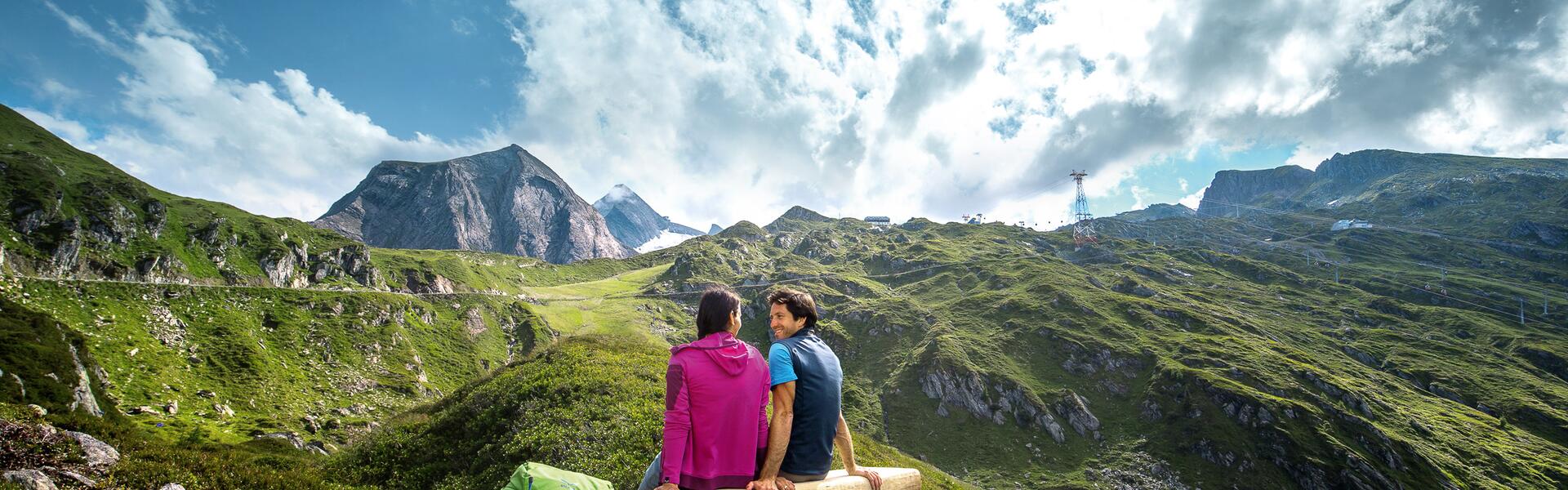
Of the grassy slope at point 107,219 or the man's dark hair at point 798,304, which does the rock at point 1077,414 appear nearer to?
the man's dark hair at point 798,304

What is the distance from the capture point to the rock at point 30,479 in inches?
510

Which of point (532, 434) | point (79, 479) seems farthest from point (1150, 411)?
point (79, 479)

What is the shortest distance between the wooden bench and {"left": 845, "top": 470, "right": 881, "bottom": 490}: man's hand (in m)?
0.08

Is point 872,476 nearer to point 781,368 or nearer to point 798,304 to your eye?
point 781,368

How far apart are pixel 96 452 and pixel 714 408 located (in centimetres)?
2248

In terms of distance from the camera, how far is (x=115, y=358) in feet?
230

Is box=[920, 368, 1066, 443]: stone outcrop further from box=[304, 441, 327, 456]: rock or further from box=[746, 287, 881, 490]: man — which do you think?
box=[746, 287, 881, 490]: man

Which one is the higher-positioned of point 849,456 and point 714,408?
point 714,408

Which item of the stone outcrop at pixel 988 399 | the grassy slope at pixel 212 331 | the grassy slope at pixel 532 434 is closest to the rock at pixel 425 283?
the grassy slope at pixel 212 331

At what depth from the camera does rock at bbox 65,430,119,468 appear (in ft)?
50.2

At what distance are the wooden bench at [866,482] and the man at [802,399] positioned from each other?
0.20 metres

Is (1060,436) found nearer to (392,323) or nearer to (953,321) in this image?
(953,321)

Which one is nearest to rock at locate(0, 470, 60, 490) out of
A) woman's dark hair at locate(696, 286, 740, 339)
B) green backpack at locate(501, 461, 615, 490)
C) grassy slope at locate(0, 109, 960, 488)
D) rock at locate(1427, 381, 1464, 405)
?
grassy slope at locate(0, 109, 960, 488)

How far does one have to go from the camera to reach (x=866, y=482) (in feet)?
24.0
